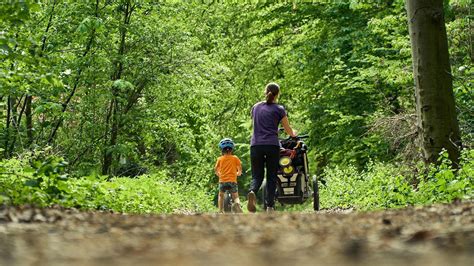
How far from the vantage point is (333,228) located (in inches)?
215

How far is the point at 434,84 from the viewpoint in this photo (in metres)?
11.4

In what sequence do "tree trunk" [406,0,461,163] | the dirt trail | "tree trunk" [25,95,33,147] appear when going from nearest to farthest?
the dirt trail
"tree trunk" [406,0,461,163]
"tree trunk" [25,95,33,147]

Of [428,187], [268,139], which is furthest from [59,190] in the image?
[428,187]

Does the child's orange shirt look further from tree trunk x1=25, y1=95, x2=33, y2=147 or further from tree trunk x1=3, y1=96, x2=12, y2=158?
tree trunk x1=25, y1=95, x2=33, y2=147

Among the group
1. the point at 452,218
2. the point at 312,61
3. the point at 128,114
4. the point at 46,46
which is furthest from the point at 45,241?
the point at 312,61

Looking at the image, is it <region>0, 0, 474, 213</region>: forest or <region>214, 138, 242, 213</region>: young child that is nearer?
<region>0, 0, 474, 213</region>: forest

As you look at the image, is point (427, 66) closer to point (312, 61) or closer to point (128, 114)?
point (128, 114)

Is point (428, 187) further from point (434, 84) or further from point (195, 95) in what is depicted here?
point (195, 95)

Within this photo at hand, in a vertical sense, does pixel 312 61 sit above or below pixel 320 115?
above

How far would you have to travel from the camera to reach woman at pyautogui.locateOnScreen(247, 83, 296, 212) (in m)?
11.1

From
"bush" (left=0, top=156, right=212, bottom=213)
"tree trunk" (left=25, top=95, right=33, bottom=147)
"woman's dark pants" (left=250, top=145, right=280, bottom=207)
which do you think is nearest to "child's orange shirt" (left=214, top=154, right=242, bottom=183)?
"bush" (left=0, top=156, right=212, bottom=213)

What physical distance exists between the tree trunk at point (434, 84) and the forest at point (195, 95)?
5 centimetres

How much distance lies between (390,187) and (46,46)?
773 cm

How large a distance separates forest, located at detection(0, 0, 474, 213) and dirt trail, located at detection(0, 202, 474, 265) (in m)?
1.98
